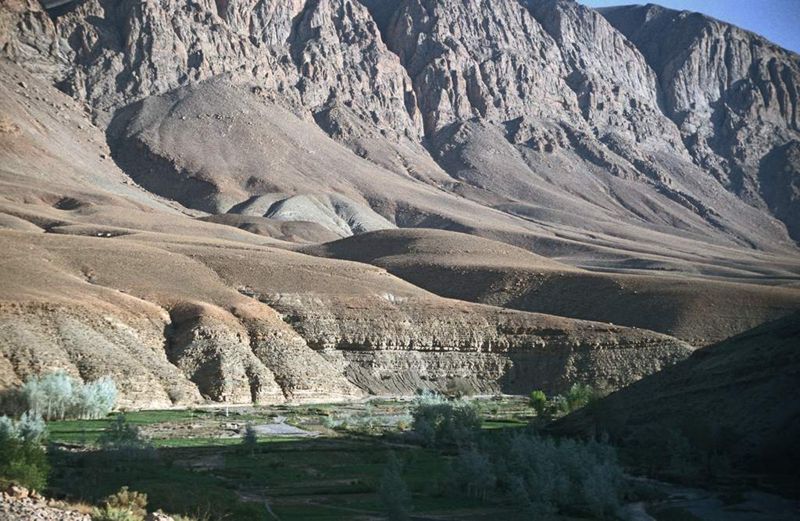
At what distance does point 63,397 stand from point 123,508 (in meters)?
31.8

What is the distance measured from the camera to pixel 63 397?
59.8m

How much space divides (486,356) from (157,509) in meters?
64.3

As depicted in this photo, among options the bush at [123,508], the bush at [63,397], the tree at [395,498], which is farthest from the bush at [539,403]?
the bush at [123,508]

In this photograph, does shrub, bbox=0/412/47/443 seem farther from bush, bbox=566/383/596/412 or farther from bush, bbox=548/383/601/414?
bush, bbox=566/383/596/412

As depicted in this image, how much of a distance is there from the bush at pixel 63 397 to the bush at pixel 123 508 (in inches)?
1077

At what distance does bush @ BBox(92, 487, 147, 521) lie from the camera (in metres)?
29.1

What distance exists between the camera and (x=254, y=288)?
97.8 meters

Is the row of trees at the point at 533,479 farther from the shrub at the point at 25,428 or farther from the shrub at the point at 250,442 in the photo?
the shrub at the point at 25,428

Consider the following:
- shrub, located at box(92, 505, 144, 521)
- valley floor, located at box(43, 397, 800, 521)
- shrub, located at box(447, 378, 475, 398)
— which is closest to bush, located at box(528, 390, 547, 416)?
valley floor, located at box(43, 397, 800, 521)

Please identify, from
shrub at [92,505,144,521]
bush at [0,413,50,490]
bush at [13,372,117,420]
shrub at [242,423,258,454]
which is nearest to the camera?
shrub at [92,505,144,521]

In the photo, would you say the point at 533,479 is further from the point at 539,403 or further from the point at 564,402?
the point at 564,402

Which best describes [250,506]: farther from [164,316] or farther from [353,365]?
[353,365]

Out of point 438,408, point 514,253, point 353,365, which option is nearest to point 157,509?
point 438,408

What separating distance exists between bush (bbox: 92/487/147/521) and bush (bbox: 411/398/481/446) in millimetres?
30215
